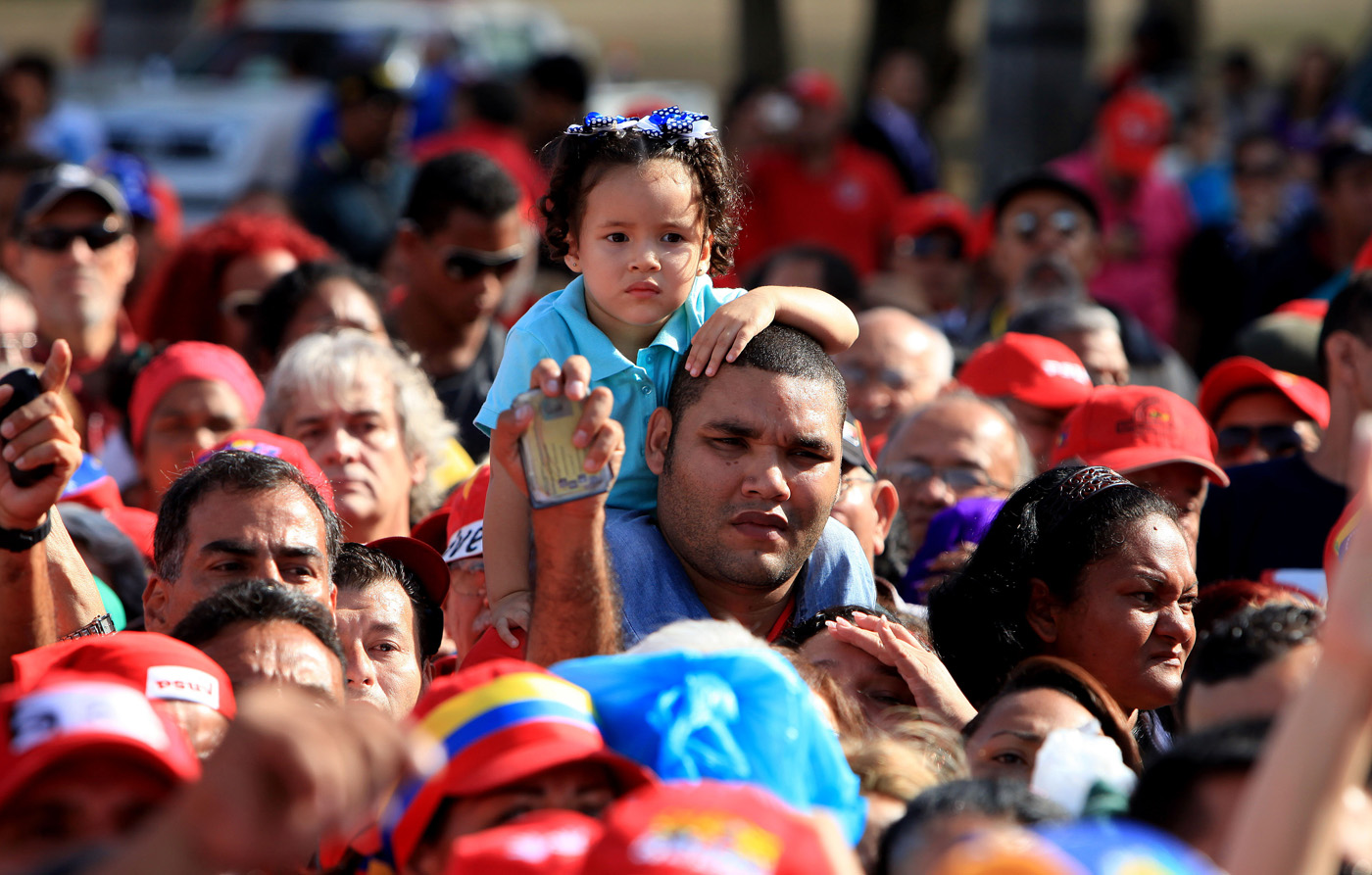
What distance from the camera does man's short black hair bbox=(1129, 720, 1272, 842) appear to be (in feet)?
7.84

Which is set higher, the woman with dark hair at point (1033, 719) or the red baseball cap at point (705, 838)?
the red baseball cap at point (705, 838)

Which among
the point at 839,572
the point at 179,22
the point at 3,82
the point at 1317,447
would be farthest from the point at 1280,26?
the point at 839,572

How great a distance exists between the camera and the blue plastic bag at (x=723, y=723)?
2.53 meters

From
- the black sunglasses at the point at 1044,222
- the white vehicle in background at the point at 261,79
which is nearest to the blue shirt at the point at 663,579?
the black sunglasses at the point at 1044,222

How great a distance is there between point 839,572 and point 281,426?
2039 millimetres

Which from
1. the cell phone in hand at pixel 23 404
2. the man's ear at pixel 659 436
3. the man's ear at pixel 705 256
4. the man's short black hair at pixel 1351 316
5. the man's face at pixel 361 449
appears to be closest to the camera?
the cell phone in hand at pixel 23 404

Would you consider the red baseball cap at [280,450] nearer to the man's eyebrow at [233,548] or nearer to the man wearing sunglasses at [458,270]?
the man's eyebrow at [233,548]

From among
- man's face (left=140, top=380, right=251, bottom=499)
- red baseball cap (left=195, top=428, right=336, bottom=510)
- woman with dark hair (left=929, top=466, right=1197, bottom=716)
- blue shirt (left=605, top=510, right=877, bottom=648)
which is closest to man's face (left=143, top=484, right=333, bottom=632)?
red baseball cap (left=195, top=428, right=336, bottom=510)

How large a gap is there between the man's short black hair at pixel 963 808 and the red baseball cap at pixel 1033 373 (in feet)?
10.4

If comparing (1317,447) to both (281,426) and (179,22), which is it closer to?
(281,426)

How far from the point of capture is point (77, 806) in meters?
2.30

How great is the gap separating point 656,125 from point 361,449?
5.27ft

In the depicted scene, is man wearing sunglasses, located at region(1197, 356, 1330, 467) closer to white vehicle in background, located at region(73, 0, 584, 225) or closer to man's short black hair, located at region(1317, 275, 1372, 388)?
man's short black hair, located at region(1317, 275, 1372, 388)

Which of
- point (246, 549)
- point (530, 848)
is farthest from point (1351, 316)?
point (530, 848)
